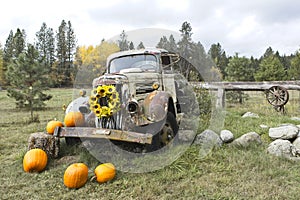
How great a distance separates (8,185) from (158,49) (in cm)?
384

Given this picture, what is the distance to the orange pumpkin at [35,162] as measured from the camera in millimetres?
3930

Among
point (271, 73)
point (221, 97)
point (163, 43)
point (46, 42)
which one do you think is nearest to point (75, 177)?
point (163, 43)

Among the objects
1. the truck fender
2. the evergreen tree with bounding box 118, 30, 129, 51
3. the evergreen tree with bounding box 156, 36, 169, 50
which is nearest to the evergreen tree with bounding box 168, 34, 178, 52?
the evergreen tree with bounding box 156, 36, 169, 50

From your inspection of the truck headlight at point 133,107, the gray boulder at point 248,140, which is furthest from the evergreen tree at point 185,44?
the truck headlight at point 133,107

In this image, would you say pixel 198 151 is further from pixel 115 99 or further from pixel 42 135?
pixel 42 135

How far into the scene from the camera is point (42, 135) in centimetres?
452

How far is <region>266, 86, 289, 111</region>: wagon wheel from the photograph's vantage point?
7949 millimetres

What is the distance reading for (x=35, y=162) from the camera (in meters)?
3.93

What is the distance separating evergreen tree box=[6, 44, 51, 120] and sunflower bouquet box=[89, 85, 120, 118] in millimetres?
8791

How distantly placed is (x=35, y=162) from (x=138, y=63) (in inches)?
108

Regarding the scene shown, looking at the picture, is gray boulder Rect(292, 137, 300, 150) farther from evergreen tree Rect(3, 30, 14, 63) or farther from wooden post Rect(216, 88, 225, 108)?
evergreen tree Rect(3, 30, 14, 63)

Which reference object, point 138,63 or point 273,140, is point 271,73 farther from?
point 138,63

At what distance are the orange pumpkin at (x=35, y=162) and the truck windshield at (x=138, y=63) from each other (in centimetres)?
230

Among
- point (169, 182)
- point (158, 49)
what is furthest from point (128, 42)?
point (169, 182)
